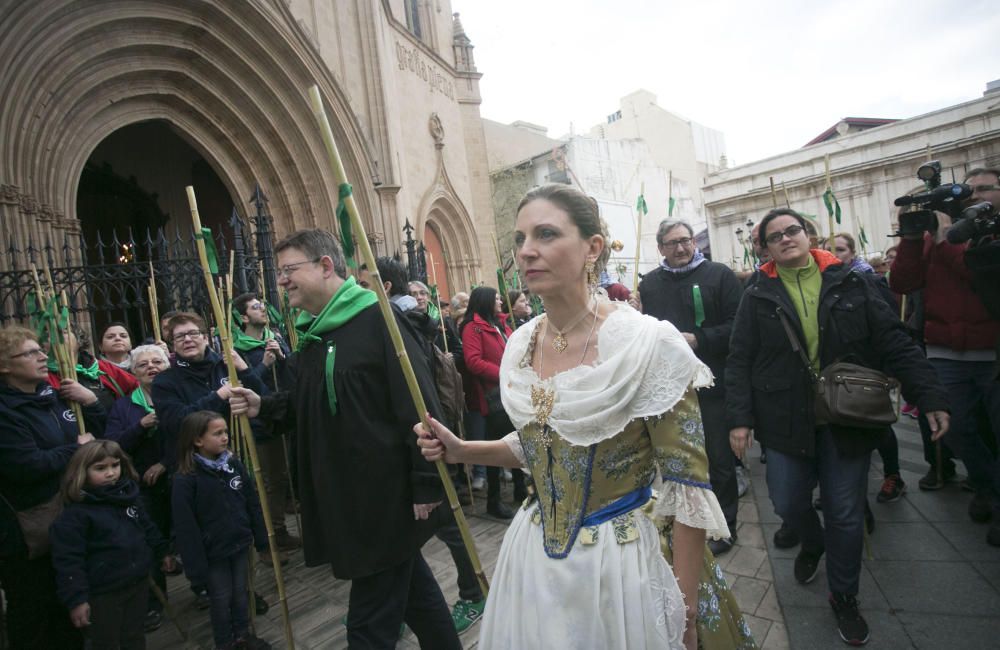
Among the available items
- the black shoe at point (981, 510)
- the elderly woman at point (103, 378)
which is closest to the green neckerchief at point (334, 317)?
the elderly woman at point (103, 378)

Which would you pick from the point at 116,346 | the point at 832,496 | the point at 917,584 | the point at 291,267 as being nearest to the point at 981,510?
the point at 917,584

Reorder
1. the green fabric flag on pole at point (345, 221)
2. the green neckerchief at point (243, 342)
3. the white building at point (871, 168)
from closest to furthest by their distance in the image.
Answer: the green fabric flag on pole at point (345, 221), the green neckerchief at point (243, 342), the white building at point (871, 168)

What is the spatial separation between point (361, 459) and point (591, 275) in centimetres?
115

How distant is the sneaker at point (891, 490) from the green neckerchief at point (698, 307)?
2.00 metres

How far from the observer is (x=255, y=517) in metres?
3.27

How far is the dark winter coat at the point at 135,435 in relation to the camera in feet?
11.9

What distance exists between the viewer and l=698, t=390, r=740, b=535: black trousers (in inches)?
139

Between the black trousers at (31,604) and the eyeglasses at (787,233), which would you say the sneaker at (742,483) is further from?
the black trousers at (31,604)

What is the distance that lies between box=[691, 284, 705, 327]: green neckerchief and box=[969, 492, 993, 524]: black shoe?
2.10 meters

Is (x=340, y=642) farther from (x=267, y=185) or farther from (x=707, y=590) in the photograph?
(x=267, y=185)

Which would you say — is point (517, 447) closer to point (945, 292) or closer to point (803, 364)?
point (803, 364)

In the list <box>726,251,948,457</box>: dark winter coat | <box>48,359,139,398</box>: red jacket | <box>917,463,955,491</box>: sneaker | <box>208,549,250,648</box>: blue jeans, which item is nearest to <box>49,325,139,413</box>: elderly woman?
<box>48,359,139,398</box>: red jacket

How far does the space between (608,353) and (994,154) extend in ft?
82.5

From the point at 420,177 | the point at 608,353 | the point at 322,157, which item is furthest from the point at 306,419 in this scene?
the point at 420,177
